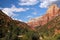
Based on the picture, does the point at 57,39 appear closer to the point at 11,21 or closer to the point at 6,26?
the point at 6,26

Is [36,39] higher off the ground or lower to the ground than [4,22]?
lower

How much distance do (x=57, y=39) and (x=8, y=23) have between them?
248 feet

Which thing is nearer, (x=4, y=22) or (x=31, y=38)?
(x=31, y=38)

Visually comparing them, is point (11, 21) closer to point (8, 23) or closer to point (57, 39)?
point (8, 23)

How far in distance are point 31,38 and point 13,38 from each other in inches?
566

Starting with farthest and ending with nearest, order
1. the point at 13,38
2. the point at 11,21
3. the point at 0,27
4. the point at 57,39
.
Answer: the point at 11,21 < the point at 0,27 < the point at 13,38 < the point at 57,39

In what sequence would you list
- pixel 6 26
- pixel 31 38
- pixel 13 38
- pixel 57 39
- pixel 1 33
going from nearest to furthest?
pixel 57 39 < pixel 13 38 < pixel 31 38 < pixel 1 33 < pixel 6 26

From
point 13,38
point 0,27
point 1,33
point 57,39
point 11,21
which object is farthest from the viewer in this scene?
point 11,21

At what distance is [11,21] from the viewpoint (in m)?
176

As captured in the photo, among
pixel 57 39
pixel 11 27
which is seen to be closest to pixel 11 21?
pixel 11 27

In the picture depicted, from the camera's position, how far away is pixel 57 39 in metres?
99.0

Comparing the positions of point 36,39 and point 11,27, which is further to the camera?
point 11,27

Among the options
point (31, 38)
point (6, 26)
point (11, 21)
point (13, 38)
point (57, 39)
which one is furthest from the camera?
point (11, 21)

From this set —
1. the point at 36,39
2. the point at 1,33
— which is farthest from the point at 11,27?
the point at 36,39
